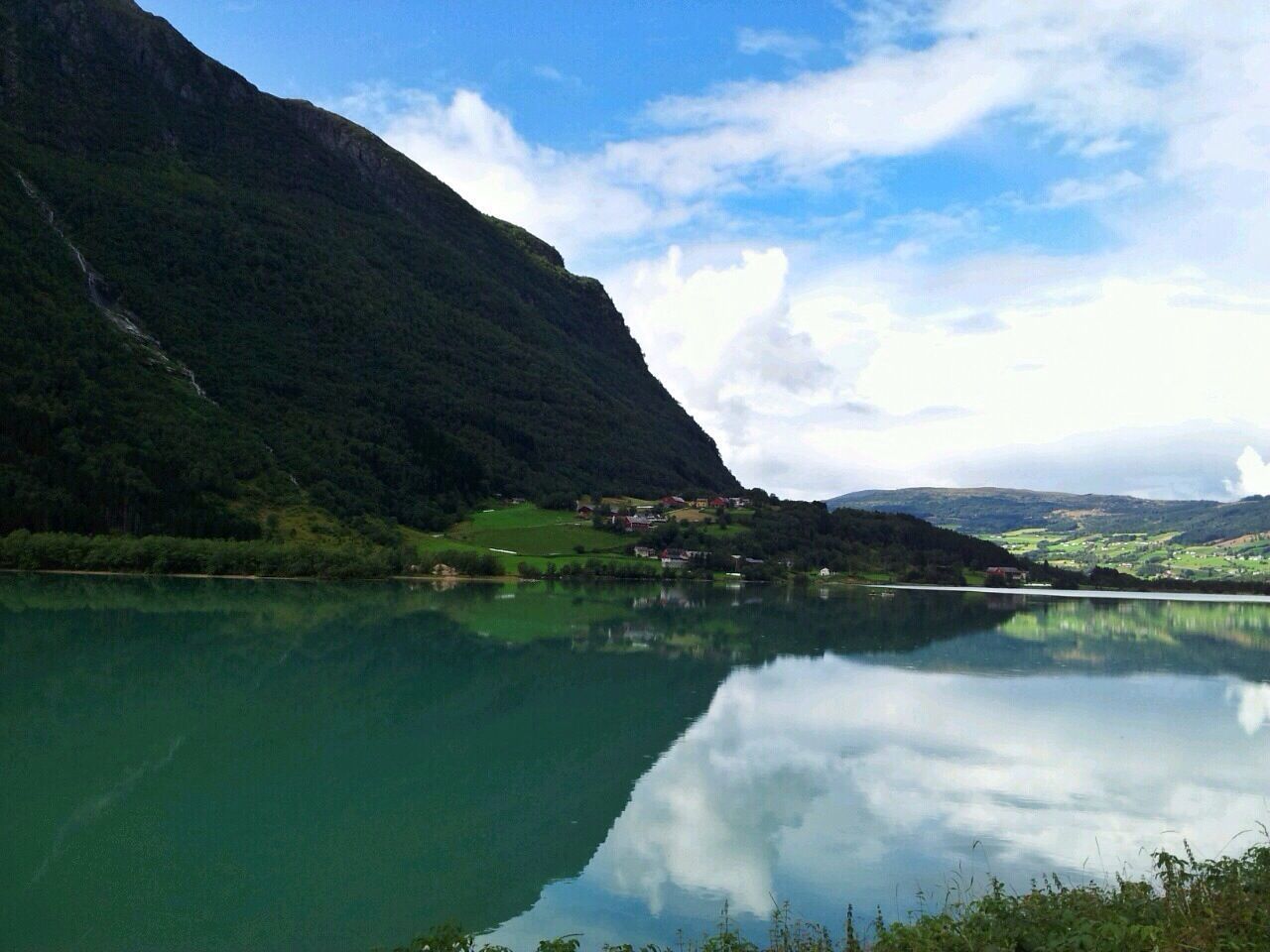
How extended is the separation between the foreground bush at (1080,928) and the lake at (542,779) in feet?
6.75

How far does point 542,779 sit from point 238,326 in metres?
122

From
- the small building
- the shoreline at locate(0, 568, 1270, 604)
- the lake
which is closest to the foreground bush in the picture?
the lake

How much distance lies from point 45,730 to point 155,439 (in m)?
72.9

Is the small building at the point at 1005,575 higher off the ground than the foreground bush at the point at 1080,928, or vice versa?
the foreground bush at the point at 1080,928

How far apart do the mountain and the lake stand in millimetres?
45806

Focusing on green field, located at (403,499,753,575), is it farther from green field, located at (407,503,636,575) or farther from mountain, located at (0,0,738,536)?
mountain, located at (0,0,738,536)

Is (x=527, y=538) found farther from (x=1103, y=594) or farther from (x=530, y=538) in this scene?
(x=1103, y=594)

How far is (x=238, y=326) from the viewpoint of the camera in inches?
4995

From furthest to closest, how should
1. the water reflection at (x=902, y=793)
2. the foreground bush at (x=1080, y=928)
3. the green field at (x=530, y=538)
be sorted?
1. the green field at (x=530, y=538)
2. the water reflection at (x=902, y=793)
3. the foreground bush at (x=1080, y=928)

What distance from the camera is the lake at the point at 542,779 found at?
12.3 m

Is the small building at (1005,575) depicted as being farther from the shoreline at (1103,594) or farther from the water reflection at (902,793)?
the water reflection at (902,793)

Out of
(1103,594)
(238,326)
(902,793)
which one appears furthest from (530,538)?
(902,793)

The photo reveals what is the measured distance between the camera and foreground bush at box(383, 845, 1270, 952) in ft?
27.0

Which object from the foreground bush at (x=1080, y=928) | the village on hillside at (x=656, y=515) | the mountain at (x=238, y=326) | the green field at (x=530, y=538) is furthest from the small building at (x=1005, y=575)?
the foreground bush at (x=1080, y=928)
